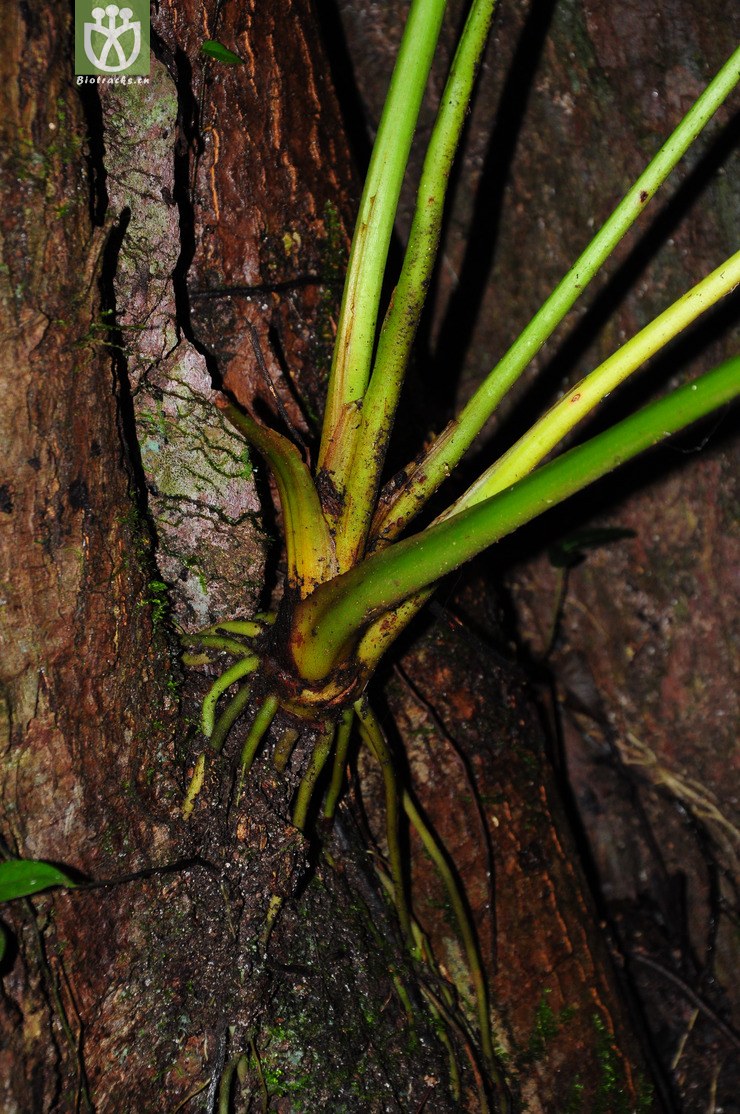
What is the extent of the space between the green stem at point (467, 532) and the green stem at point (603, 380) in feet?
0.19

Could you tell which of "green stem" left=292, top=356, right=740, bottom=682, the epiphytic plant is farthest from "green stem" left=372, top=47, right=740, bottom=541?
"green stem" left=292, top=356, right=740, bottom=682

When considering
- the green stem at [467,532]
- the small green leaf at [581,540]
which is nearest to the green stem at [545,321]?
the green stem at [467,532]

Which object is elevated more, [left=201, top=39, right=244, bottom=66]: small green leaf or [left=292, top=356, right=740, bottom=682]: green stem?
[left=201, top=39, right=244, bottom=66]: small green leaf

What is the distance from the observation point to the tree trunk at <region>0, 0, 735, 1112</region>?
68cm

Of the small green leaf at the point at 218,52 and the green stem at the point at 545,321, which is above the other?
the small green leaf at the point at 218,52

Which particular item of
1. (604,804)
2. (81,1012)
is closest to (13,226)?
(81,1012)

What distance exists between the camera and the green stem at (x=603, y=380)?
67cm

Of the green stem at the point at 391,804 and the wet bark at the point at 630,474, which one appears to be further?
the wet bark at the point at 630,474

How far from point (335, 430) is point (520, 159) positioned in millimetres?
987

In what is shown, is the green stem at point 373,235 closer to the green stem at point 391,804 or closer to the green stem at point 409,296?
the green stem at point 409,296

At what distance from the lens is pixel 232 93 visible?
2.92 ft

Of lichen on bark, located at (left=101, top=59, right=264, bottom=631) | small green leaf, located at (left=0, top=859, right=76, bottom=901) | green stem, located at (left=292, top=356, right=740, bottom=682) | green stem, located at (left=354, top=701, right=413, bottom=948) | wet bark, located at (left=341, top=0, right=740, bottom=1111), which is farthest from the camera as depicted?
wet bark, located at (left=341, top=0, right=740, bottom=1111)

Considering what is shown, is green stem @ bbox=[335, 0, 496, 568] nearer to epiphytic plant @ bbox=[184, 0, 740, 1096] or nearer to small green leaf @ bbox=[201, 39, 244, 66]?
epiphytic plant @ bbox=[184, 0, 740, 1096]

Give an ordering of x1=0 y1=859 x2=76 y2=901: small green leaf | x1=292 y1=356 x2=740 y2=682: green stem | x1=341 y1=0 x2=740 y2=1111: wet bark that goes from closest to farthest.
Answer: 1. x1=292 y1=356 x2=740 y2=682: green stem
2. x1=0 y1=859 x2=76 y2=901: small green leaf
3. x1=341 y1=0 x2=740 y2=1111: wet bark
